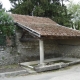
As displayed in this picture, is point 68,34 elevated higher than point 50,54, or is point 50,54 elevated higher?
point 68,34

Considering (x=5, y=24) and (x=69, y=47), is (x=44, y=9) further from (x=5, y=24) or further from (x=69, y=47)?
(x=5, y=24)

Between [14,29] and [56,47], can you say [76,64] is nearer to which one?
[56,47]

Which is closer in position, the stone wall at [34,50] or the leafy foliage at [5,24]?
the leafy foliage at [5,24]

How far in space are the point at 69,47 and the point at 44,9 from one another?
29.1 feet

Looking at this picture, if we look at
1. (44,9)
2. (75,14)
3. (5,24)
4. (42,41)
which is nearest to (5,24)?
(5,24)

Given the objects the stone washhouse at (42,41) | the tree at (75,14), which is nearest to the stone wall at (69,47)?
the stone washhouse at (42,41)

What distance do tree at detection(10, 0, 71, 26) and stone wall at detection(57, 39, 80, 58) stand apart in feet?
23.3

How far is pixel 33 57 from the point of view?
14797 mm

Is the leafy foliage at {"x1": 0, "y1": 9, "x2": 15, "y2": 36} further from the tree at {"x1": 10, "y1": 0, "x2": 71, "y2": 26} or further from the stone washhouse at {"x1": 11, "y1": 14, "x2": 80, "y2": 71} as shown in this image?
the tree at {"x1": 10, "y1": 0, "x2": 71, "y2": 26}

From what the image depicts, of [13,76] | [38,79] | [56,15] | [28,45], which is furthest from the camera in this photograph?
[56,15]

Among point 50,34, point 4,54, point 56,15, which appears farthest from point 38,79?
point 56,15

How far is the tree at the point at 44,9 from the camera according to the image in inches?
886

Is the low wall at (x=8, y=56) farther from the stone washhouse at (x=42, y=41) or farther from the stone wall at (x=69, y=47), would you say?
the stone wall at (x=69, y=47)

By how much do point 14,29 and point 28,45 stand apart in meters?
2.17
